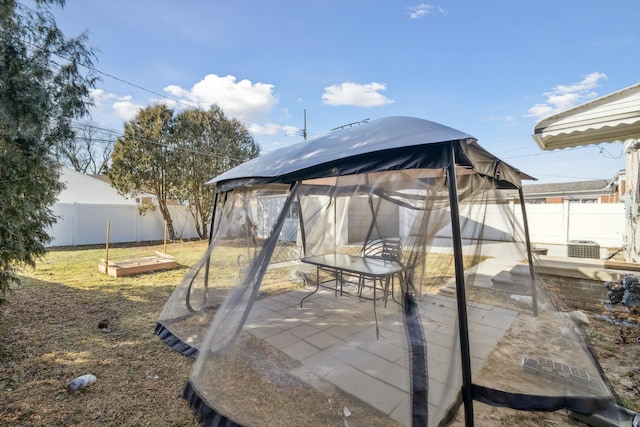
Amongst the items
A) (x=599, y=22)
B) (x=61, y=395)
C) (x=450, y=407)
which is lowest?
(x=61, y=395)

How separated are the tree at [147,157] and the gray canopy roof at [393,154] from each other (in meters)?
9.64

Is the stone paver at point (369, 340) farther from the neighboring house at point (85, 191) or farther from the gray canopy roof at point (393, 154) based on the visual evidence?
the neighboring house at point (85, 191)

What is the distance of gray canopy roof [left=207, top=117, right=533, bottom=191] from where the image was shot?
5.73ft

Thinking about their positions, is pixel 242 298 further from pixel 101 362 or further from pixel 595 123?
pixel 595 123

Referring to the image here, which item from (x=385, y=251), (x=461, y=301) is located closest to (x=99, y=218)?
(x=385, y=251)

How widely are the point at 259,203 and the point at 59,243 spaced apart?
996cm

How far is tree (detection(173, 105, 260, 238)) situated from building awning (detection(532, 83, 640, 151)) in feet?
35.3

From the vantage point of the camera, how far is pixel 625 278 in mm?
3473

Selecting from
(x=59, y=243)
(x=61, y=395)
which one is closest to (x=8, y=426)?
(x=61, y=395)

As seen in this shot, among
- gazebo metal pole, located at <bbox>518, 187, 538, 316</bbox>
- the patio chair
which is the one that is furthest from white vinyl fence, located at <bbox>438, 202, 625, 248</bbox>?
the patio chair

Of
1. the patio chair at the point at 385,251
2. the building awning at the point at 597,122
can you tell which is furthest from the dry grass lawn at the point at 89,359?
the building awning at the point at 597,122

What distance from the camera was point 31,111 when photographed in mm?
2643

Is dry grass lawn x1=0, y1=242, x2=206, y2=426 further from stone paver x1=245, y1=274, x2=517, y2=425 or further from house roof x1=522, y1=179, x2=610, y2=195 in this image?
house roof x1=522, y1=179, x2=610, y2=195

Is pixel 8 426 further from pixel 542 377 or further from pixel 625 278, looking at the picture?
pixel 625 278
